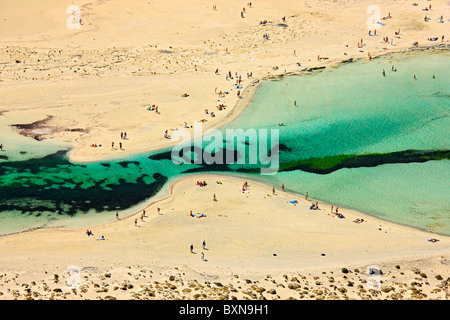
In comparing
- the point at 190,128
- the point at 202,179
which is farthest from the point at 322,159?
the point at 190,128

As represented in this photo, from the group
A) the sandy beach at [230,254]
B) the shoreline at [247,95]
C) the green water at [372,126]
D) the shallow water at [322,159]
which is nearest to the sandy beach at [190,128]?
the sandy beach at [230,254]

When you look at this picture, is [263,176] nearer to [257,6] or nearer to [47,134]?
[47,134]

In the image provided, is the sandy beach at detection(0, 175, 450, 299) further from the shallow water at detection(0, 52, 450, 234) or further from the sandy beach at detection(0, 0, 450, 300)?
the shallow water at detection(0, 52, 450, 234)

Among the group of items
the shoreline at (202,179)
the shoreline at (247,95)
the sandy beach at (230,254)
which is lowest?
the sandy beach at (230,254)

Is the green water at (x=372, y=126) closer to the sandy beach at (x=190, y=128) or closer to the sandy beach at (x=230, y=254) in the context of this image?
the sandy beach at (x=190, y=128)

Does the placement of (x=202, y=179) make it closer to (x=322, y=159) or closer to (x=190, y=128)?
(x=190, y=128)

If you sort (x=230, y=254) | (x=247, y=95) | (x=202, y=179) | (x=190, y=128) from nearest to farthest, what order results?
(x=230, y=254) < (x=202, y=179) < (x=190, y=128) < (x=247, y=95)
